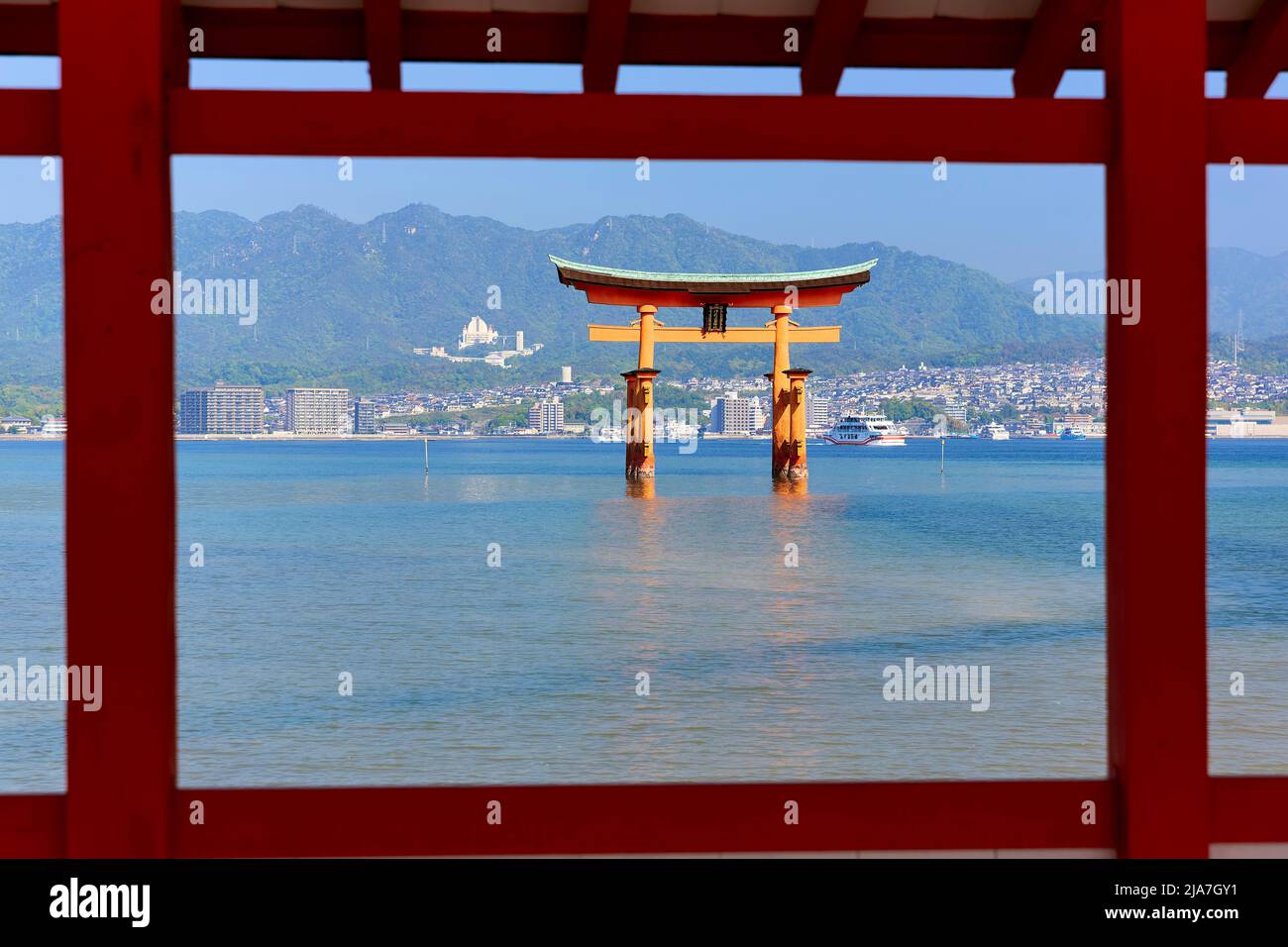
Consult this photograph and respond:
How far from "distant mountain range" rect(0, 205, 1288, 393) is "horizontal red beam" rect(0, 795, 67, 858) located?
112 metres

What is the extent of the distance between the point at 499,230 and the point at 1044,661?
517 feet

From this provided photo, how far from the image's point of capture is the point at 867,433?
102500 millimetres

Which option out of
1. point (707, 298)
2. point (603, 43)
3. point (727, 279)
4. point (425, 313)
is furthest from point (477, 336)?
point (603, 43)

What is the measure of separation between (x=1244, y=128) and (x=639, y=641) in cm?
1155

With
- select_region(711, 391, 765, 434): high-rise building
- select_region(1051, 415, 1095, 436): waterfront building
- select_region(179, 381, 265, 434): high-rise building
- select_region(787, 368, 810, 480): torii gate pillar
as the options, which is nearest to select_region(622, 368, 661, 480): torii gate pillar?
select_region(787, 368, 810, 480): torii gate pillar

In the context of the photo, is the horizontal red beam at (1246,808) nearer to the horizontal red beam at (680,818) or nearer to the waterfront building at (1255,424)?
the horizontal red beam at (680,818)

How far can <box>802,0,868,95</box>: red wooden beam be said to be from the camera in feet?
→ 8.81

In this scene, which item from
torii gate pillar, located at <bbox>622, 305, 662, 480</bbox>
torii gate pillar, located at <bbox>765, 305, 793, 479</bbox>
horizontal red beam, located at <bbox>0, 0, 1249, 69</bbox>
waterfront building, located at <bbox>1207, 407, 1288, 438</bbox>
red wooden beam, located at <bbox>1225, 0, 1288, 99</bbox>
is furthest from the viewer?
waterfront building, located at <bbox>1207, 407, 1288, 438</bbox>

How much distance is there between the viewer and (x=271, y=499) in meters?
41.1

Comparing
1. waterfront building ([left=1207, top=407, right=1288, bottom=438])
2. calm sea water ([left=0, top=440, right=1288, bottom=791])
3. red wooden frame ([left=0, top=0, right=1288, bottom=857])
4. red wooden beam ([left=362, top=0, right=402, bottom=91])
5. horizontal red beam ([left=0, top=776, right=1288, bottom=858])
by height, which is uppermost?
waterfront building ([left=1207, top=407, right=1288, bottom=438])

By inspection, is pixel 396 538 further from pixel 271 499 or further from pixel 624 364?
pixel 624 364

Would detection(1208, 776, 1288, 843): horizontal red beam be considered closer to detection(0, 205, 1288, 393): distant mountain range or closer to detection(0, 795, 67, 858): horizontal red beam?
detection(0, 795, 67, 858): horizontal red beam

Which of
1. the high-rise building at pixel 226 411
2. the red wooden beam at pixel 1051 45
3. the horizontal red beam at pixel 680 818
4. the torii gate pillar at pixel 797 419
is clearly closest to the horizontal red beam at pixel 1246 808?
the horizontal red beam at pixel 680 818
